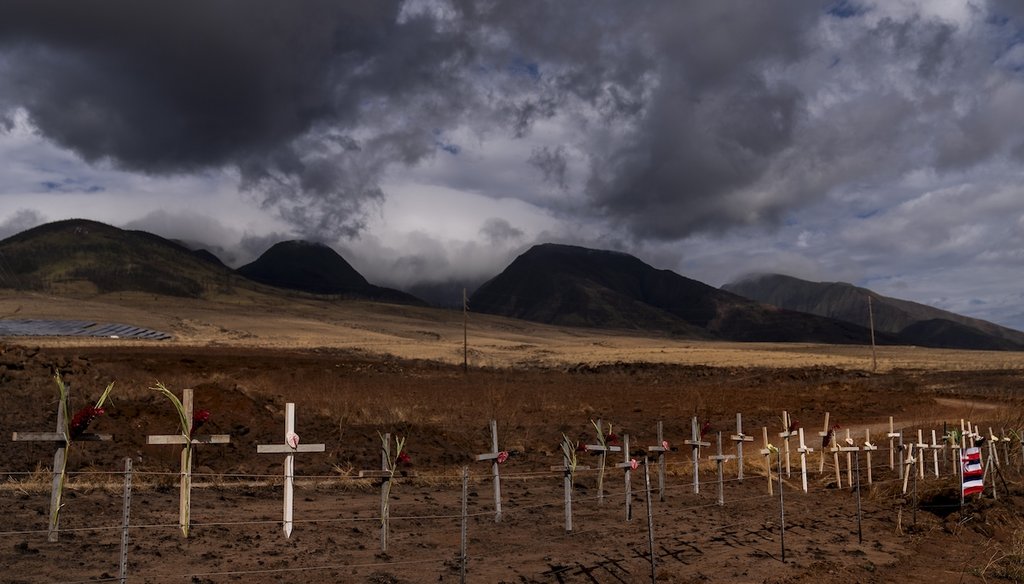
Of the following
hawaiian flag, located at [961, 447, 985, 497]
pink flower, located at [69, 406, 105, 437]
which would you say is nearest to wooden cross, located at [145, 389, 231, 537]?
pink flower, located at [69, 406, 105, 437]

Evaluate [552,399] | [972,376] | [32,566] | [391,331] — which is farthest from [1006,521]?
[391,331]

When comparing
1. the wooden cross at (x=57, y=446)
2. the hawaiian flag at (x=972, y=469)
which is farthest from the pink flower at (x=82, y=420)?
the hawaiian flag at (x=972, y=469)

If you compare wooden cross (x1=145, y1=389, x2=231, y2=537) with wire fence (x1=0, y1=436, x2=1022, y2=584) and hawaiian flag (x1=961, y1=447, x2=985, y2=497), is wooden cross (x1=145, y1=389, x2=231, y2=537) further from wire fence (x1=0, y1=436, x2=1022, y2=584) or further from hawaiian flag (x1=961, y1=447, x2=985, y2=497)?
hawaiian flag (x1=961, y1=447, x2=985, y2=497)

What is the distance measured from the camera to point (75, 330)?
284 feet

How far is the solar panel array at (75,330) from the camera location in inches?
3250

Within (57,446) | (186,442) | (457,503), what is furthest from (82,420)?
(457,503)

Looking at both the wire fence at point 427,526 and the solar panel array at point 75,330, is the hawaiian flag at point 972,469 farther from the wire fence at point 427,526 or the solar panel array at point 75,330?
the solar panel array at point 75,330

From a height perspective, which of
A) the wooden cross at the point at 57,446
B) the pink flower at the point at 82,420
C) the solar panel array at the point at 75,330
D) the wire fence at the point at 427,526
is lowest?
the wire fence at the point at 427,526

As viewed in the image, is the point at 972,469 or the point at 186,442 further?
the point at 972,469

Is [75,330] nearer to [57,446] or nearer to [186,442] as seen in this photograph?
[57,446]

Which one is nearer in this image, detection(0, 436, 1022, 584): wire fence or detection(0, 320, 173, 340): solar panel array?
detection(0, 436, 1022, 584): wire fence

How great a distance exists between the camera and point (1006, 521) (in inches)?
647

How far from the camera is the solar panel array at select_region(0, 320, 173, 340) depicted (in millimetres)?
82562

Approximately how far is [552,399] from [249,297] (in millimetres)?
176477
